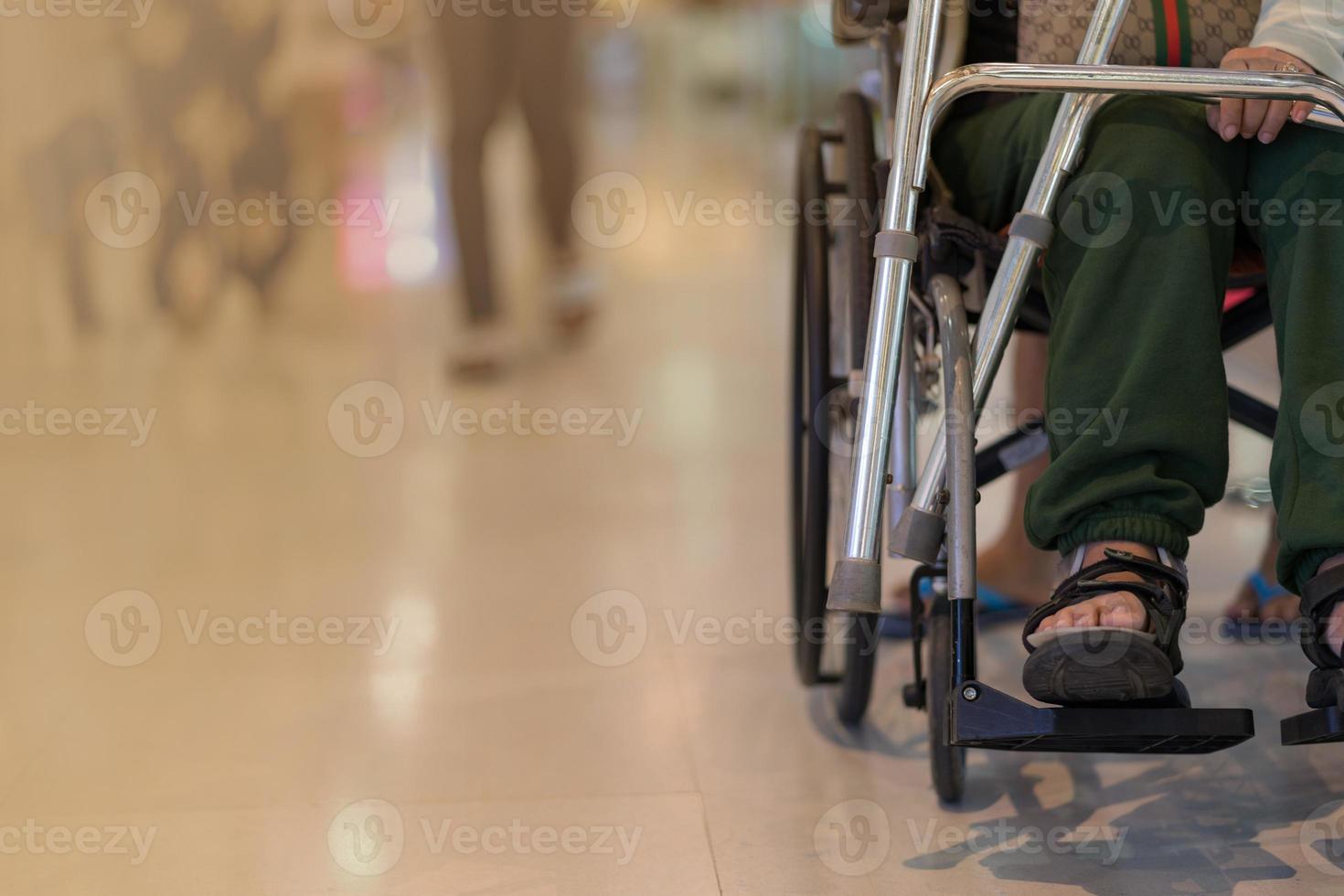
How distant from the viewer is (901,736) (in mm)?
1357

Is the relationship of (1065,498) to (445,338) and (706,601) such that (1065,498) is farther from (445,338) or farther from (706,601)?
(445,338)

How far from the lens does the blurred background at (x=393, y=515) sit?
1168 mm

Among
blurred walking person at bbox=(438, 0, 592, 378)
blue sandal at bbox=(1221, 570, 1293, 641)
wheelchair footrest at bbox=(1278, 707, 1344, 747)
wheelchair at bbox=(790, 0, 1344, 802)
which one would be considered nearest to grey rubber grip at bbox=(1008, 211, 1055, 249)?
wheelchair at bbox=(790, 0, 1344, 802)

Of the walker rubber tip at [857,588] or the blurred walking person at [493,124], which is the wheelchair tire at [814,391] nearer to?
the walker rubber tip at [857,588]

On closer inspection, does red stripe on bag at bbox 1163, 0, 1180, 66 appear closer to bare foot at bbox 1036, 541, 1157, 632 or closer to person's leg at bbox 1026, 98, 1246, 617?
person's leg at bbox 1026, 98, 1246, 617

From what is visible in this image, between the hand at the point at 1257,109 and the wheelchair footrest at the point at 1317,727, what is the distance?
42cm

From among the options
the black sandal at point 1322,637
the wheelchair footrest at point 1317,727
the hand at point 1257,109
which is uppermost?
the hand at point 1257,109

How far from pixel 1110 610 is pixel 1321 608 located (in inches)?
5.5

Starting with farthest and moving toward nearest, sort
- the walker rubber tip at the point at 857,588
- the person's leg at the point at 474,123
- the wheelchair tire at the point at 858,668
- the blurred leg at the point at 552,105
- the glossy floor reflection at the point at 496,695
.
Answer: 1. the blurred leg at the point at 552,105
2. the person's leg at the point at 474,123
3. the wheelchair tire at the point at 858,668
4. the glossy floor reflection at the point at 496,695
5. the walker rubber tip at the point at 857,588

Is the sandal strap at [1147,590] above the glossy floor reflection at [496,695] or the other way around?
above

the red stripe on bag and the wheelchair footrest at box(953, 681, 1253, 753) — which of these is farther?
the red stripe on bag

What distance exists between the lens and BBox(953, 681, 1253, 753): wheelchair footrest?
0.89 m

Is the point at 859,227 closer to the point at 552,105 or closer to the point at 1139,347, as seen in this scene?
the point at 1139,347

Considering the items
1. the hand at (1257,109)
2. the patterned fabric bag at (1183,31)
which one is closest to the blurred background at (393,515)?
the patterned fabric bag at (1183,31)
